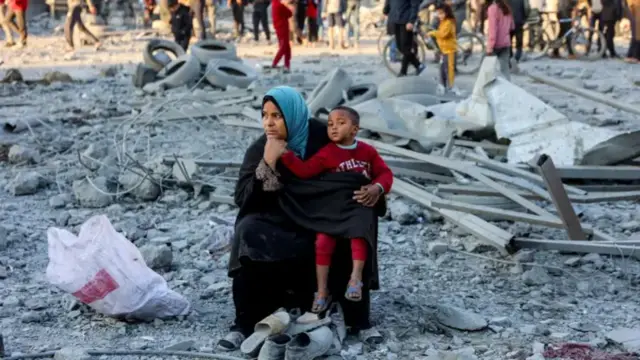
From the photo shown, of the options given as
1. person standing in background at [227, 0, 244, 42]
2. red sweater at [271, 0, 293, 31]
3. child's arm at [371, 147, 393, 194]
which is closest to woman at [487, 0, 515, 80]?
red sweater at [271, 0, 293, 31]

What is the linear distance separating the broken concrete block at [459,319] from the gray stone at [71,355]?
1751 millimetres

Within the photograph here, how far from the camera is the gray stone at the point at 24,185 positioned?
8.23m

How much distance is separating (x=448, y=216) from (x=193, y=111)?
196 inches

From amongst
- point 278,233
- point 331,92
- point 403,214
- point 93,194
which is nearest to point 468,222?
point 403,214

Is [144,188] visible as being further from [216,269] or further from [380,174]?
[380,174]

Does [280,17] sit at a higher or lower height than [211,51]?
higher

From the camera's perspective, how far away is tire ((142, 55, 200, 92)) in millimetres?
13430

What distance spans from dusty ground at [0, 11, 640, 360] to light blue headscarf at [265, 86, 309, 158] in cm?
99

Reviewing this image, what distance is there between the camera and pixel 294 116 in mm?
4562

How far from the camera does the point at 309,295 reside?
4.74 metres

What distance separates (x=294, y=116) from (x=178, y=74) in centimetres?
921

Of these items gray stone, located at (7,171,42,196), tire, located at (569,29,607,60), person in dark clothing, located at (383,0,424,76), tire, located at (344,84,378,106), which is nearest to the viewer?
gray stone, located at (7,171,42,196)

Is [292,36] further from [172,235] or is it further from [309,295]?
[309,295]

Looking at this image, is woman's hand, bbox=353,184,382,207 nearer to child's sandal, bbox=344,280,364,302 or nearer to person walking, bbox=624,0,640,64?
child's sandal, bbox=344,280,364,302
